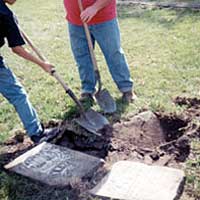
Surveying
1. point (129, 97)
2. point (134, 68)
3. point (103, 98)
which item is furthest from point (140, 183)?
point (134, 68)

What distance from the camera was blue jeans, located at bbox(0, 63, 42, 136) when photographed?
403 centimetres

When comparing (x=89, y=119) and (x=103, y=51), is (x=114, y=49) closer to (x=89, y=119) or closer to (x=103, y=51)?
(x=103, y=51)

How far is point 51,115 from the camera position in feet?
15.7

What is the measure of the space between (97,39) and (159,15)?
345cm

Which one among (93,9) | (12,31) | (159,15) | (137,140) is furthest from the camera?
(159,15)

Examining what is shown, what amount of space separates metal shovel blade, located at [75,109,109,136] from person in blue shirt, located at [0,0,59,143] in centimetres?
24

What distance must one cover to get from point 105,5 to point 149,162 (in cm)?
143

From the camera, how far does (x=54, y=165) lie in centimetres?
386

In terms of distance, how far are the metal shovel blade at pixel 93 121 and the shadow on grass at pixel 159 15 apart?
10.6 feet

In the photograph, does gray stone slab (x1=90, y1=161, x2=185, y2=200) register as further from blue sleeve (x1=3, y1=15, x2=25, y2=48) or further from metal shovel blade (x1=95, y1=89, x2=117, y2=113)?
blue sleeve (x1=3, y1=15, x2=25, y2=48)

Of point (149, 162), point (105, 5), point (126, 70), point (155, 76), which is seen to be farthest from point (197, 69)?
point (149, 162)

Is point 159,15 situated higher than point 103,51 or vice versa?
point 103,51

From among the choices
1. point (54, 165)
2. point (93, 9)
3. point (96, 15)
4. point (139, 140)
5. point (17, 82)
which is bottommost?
point (139, 140)

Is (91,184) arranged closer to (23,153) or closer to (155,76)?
(23,153)
